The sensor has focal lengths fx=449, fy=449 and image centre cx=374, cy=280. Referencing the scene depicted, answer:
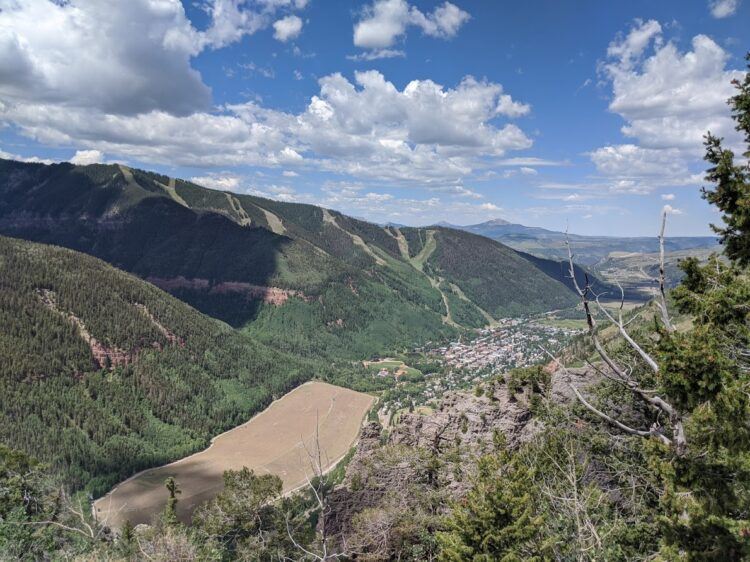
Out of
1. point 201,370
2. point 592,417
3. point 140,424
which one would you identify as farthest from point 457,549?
point 201,370

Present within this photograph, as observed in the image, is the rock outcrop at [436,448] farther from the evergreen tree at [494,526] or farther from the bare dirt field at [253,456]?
the bare dirt field at [253,456]

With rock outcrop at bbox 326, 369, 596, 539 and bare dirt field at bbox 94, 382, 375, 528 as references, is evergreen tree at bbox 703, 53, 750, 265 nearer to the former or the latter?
rock outcrop at bbox 326, 369, 596, 539

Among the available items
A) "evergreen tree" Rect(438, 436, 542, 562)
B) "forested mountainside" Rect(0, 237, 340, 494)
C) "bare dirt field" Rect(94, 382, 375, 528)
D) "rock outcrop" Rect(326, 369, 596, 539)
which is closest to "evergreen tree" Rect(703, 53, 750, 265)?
"evergreen tree" Rect(438, 436, 542, 562)

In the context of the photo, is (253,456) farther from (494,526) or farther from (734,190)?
(734,190)

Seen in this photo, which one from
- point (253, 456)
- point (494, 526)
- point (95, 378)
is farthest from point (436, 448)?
point (95, 378)

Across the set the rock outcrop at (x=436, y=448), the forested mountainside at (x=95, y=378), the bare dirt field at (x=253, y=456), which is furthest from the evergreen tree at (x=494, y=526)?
the forested mountainside at (x=95, y=378)
